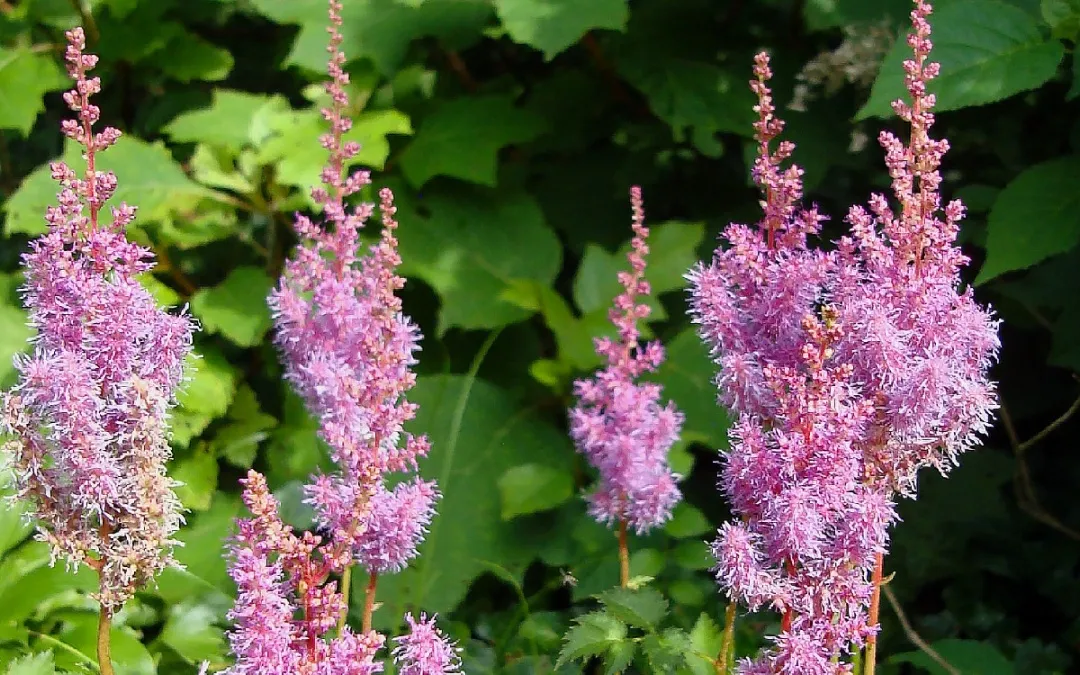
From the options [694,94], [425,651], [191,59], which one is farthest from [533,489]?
[191,59]

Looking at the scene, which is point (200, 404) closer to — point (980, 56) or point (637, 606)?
point (637, 606)

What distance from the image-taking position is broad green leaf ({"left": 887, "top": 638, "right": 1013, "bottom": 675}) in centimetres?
155

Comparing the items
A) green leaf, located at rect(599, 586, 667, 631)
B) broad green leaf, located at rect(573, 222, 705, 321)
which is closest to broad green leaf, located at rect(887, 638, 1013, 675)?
green leaf, located at rect(599, 586, 667, 631)

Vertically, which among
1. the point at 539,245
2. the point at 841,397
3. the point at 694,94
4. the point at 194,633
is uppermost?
the point at 841,397

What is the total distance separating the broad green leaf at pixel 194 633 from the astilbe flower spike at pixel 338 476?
417mm

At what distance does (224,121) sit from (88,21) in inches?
18.4

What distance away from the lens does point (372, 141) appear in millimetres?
2104

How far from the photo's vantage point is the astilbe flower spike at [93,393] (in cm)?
104

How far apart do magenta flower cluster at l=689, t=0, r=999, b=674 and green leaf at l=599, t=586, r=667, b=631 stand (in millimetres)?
142

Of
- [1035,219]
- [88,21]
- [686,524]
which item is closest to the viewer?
[686,524]

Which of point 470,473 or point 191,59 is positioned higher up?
point 191,59

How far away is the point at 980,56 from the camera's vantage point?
1609 millimetres

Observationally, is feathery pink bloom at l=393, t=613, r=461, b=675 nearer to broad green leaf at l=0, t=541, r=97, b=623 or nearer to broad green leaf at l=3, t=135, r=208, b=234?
broad green leaf at l=0, t=541, r=97, b=623

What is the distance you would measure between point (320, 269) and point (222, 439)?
100 cm
